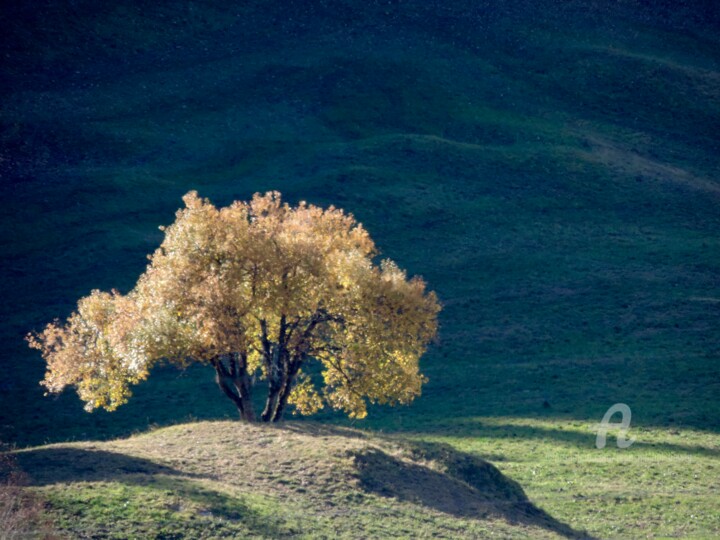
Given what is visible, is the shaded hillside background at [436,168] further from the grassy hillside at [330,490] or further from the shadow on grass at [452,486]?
the shadow on grass at [452,486]

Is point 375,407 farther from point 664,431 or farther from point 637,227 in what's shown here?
point 637,227

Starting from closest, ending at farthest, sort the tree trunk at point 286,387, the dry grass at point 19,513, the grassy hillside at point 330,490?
1. the dry grass at point 19,513
2. the grassy hillside at point 330,490
3. the tree trunk at point 286,387

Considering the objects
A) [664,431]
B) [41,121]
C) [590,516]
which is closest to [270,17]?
[41,121]

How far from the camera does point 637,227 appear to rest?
83.1 m

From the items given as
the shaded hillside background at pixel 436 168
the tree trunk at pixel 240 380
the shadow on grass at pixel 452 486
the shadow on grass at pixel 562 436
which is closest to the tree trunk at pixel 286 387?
the tree trunk at pixel 240 380

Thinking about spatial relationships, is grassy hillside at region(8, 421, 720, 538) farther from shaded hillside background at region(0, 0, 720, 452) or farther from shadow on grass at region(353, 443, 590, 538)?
shaded hillside background at region(0, 0, 720, 452)

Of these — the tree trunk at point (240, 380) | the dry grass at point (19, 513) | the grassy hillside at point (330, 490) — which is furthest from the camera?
the tree trunk at point (240, 380)

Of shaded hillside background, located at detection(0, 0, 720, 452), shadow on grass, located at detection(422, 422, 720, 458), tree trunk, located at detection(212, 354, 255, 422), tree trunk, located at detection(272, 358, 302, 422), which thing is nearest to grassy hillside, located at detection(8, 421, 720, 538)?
tree trunk, located at detection(212, 354, 255, 422)

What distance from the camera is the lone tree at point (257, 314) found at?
33.8 m

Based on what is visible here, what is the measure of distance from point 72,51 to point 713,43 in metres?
98.8

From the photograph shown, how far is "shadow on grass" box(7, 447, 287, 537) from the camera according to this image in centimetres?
2528

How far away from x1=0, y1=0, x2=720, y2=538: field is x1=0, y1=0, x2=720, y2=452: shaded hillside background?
1.12 feet

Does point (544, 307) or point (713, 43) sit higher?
point (713, 43)

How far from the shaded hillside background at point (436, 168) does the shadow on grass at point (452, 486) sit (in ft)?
45.1
